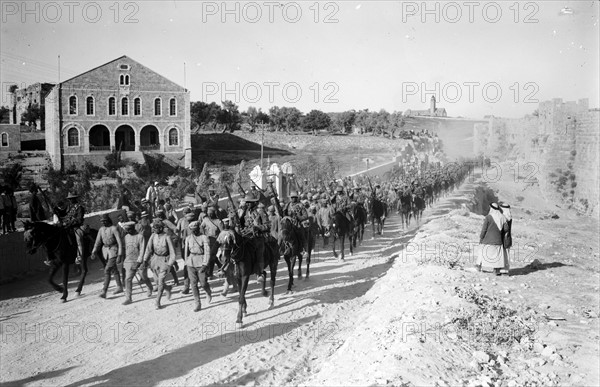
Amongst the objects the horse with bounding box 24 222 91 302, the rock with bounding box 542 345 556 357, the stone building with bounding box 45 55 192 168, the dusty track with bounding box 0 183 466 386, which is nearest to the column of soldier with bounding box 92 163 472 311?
the dusty track with bounding box 0 183 466 386

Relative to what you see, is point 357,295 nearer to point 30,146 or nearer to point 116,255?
point 116,255

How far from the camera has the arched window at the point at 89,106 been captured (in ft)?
152

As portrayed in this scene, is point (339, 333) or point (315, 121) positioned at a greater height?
point (315, 121)

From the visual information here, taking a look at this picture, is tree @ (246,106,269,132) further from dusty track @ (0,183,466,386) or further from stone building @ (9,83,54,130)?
dusty track @ (0,183,466,386)

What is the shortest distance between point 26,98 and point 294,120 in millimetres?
42495

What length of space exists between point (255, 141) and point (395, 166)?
106 feet

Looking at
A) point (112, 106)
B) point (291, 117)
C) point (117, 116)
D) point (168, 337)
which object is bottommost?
point (168, 337)

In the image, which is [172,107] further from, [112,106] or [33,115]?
[33,115]

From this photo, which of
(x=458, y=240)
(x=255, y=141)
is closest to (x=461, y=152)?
(x=255, y=141)

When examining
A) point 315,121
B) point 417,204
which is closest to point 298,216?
point 417,204

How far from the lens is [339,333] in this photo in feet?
28.0

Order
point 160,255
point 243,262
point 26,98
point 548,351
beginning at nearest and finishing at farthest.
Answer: point 548,351
point 243,262
point 160,255
point 26,98

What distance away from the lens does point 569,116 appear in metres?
37.2

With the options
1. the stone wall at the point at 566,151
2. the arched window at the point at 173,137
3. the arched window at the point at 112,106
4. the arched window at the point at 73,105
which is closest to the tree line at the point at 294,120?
the arched window at the point at 173,137
